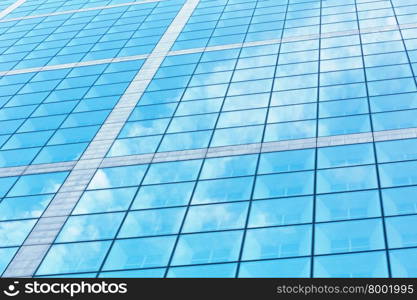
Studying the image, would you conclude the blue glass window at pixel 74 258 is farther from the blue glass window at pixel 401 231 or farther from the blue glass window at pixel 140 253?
the blue glass window at pixel 401 231

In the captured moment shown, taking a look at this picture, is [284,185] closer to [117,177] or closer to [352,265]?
[352,265]

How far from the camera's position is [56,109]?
3791cm

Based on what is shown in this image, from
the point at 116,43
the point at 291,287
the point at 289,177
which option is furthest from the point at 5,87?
the point at 291,287

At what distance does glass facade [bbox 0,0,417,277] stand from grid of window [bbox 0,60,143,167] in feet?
0.46

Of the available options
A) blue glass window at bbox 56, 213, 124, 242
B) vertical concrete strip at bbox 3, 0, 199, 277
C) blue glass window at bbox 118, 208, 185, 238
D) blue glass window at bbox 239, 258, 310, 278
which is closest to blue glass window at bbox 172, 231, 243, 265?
blue glass window at bbox 239, 258, 310, 278

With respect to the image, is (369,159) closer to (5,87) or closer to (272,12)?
(272,12)

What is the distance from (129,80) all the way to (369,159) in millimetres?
18935

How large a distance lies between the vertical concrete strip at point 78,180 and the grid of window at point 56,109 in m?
0.71

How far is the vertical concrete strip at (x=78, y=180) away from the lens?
25.0 metres

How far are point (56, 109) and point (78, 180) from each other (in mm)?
9843

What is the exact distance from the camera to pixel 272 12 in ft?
151

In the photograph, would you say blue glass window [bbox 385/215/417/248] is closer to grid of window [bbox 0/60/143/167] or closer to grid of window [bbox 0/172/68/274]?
grid of window [bbox 0/172/68/274]

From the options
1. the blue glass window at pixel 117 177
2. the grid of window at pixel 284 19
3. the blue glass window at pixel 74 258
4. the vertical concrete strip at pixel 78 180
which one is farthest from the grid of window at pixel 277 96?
the blue glass window at pixel 74 258

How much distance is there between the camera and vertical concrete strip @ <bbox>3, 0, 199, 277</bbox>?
2499 cm
